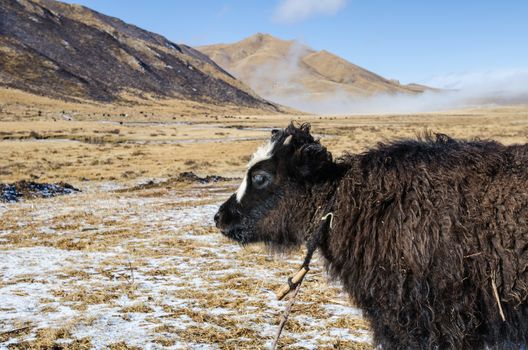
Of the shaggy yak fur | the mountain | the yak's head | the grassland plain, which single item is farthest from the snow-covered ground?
the mountain

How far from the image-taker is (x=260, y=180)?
5.27 m

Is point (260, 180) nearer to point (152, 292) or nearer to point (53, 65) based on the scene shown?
point (152, 292)

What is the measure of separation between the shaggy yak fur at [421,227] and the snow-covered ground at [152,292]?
1224 millimetres

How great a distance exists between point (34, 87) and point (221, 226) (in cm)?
14591

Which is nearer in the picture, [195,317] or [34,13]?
[195,317]

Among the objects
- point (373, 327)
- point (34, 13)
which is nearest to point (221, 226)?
point (373, 327)

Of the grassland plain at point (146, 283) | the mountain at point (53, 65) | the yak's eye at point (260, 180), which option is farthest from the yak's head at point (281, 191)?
the mountain at point (53, 65)

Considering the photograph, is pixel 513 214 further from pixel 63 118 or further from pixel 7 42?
pixel 7 42

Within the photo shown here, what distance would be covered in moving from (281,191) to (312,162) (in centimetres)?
50

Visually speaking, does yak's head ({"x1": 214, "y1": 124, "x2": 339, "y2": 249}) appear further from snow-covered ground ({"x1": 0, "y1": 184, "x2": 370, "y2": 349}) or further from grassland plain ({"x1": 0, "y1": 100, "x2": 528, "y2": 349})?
grassland plain ({"x1": 0, "y1": 100, "x2": 528, "y2": 349})

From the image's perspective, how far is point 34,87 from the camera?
442ft

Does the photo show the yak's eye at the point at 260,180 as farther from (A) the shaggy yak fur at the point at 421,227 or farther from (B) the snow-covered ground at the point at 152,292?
(B) the snow-covered ground at the point at 152,292

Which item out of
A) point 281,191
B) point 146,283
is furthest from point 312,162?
point 146,283

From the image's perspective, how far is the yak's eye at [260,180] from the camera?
206 inches
